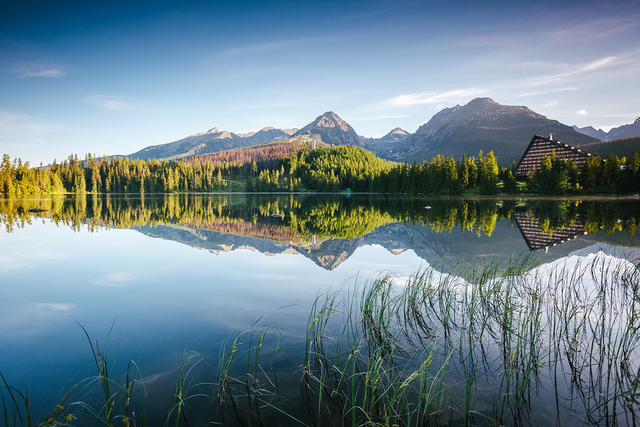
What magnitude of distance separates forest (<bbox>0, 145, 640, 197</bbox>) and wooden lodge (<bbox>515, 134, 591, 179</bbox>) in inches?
585

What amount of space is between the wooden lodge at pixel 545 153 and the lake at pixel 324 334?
102741 millimetres

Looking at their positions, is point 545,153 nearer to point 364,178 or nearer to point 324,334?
point 364,178

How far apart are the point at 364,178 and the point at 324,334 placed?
146m

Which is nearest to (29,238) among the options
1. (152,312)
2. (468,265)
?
(152,312)

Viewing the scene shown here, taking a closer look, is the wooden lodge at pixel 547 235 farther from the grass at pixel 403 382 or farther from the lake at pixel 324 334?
Result: the grass at pixel 403 382

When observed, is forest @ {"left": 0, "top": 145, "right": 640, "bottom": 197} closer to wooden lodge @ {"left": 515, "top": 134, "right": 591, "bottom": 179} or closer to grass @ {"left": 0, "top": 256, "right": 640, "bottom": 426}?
wooden lodge @ {"left": 515, "top": 134, "right": 591, "bottom": 179}

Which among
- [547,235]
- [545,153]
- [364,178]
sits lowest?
[547,235]

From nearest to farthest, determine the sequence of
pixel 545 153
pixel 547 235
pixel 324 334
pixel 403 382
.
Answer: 1. pixel 403 382
2. pixel 324 334
3. pixel 547 235
4. pixel 545 153

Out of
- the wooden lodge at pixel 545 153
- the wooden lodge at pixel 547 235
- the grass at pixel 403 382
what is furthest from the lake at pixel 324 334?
the wooden lodge at pixel 545 153

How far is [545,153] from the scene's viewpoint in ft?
353

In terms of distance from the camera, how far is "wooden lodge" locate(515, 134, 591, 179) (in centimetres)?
9825

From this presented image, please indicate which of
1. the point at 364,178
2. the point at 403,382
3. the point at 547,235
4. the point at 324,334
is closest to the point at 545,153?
the point at 364,178

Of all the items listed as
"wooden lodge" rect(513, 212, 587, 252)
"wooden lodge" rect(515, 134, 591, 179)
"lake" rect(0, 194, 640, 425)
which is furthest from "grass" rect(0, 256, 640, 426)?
"wooden lodge" rect(515, 134, 591, 179)

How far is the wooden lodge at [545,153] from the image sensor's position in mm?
98250
